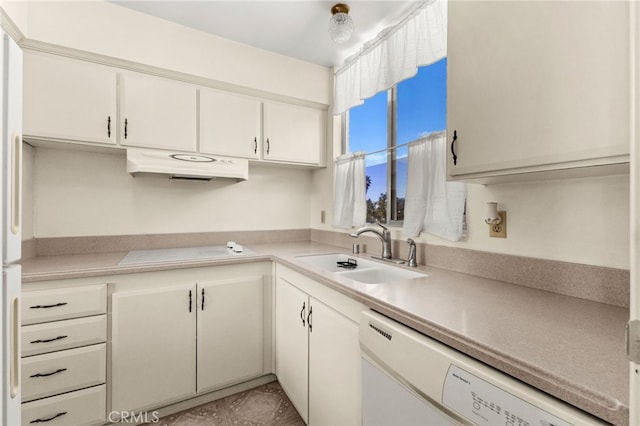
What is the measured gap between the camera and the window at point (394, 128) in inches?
69.1

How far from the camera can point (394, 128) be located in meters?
2.08

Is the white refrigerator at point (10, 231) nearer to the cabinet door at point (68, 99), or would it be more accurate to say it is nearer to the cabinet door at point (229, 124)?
the cabinet door at point (68, 99)

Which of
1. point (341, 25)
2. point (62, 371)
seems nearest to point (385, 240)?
point (341, 25)

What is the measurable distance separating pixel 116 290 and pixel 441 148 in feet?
6.30

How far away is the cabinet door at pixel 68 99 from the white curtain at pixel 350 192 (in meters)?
1.58

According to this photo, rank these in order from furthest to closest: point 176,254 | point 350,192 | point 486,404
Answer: point 350,192 → point 176,254 → point 486,404

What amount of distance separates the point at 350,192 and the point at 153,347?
1.64 metres

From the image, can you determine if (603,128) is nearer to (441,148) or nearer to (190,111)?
(441,148)

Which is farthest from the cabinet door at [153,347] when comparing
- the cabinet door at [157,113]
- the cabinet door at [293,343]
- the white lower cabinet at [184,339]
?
the cabinet door at [157,113]

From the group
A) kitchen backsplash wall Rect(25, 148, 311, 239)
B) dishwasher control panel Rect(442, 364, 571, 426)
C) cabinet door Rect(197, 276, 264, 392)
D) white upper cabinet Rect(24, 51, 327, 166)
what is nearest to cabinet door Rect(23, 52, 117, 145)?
white upper cabinet Rect(24, 51, 327, 166)

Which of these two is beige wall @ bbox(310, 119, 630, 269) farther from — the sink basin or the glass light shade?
the glass light shade

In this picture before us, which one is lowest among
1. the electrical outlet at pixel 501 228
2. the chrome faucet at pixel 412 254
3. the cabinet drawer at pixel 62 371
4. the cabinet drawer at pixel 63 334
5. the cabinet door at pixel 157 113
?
the cabinet drawer at pixel 62 371

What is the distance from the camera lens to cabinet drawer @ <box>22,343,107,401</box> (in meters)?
1.39

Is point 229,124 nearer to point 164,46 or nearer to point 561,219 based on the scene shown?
point 164,46
